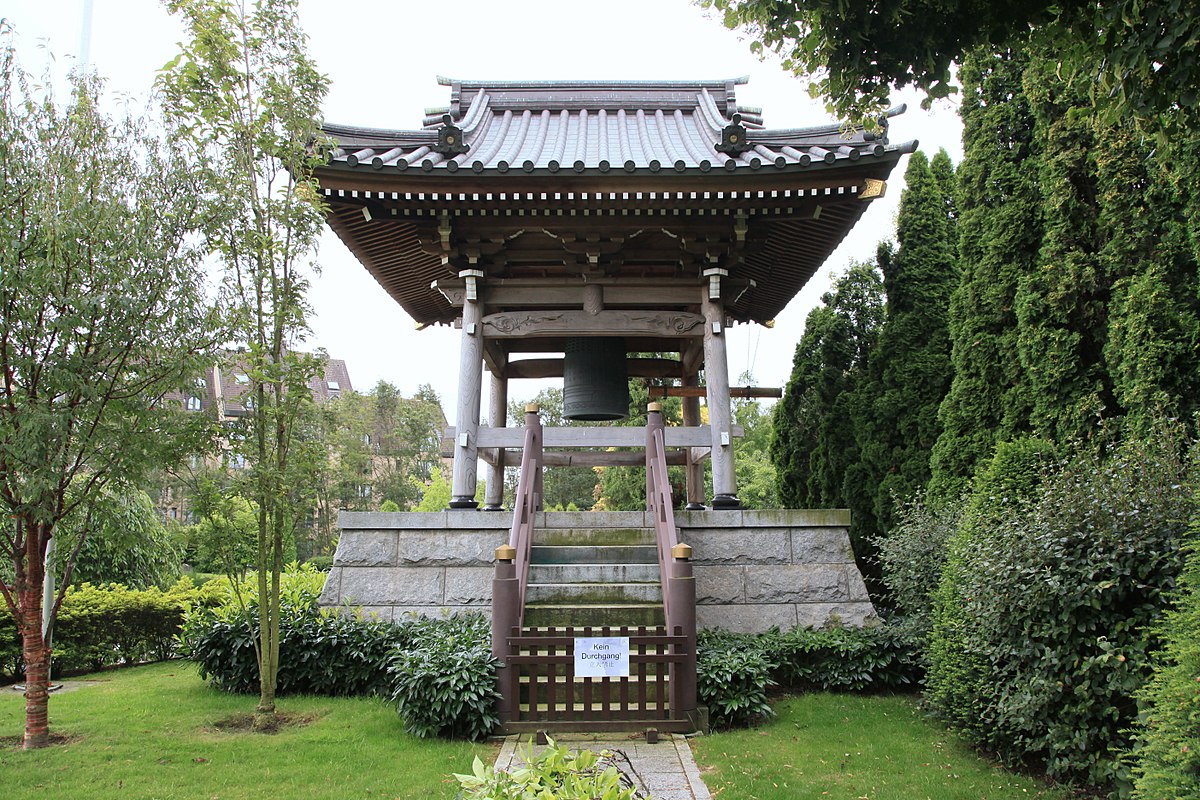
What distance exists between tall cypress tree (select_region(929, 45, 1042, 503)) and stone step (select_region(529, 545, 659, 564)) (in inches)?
145

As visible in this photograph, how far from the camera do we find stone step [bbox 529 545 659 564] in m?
7.71

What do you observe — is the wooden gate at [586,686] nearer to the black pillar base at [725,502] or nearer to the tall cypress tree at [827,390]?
the black pillar base at [725,502]

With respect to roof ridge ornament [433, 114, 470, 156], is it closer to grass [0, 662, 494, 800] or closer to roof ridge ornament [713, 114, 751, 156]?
roof ridge ornament [713, 114, 751, 156]

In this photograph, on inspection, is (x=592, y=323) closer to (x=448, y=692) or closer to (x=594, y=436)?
(x=594, y=436)

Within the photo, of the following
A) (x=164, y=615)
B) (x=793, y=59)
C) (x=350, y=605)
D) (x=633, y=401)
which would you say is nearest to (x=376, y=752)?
(x=350, y=605)

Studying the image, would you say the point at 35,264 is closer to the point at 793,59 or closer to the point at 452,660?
the point at 452,660

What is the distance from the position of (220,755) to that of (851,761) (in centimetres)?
417

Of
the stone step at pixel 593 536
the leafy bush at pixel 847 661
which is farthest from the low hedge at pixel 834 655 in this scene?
the stone step at pixel 593 536

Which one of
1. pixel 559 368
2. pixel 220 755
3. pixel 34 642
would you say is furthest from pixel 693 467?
pixel 34 642

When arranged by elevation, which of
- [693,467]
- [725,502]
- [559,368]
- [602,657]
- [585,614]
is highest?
[559,368]

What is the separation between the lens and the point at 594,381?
9.52m

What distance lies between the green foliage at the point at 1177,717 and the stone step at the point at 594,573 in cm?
425

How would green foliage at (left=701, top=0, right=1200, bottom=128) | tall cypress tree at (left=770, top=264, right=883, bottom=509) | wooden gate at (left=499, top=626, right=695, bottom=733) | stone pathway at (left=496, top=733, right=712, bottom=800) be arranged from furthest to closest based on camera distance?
tall cypress tree at (left=770, top=264, right=883, bottom=509), wooden gate at (left=499, top=626, right=695, bottom=733), stone pathway at (left=496, top=733, right=712, bottom=800), green foliage at (left=701, top=0, right=1200, bottom=128)

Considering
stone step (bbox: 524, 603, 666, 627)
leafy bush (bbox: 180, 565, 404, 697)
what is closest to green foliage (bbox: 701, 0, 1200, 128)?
stone step (bbox: 524, 603, 666, 627)
